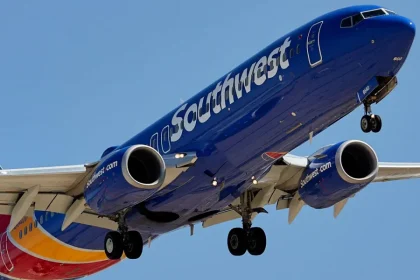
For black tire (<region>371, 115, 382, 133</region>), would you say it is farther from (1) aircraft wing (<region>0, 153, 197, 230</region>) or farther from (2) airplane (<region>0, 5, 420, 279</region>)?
(1) aircraft wing (<region>0, 153, 197, 230</region>)

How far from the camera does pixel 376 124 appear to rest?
1075 inches

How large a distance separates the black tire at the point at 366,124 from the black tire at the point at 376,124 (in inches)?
3.9

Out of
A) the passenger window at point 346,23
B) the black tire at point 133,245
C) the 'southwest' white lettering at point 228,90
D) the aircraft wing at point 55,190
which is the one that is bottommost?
the black tire at point 133,245

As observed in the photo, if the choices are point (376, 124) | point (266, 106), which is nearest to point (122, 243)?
point (266, 106)

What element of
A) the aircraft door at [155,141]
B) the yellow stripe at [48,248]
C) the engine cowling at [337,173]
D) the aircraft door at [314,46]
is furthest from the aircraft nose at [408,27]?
the yellow stripe at [48,248]

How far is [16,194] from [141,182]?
4.42 meters

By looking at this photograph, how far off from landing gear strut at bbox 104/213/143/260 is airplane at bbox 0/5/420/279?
30 millimetres

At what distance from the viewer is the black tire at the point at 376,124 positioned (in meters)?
27.3

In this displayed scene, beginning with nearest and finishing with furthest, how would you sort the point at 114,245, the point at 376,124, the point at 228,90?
the point at 376,124 → the point at 228,90 → the point at 114,245

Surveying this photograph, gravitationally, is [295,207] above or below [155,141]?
below

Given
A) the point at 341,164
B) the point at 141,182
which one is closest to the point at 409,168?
the point at 341,164

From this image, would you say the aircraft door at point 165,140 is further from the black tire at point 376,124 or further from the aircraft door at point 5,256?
the aircraft door at point 5,256

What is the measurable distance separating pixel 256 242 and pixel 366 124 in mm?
8135

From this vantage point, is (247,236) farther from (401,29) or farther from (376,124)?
(401,29)
